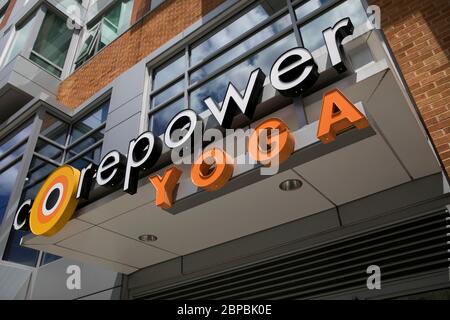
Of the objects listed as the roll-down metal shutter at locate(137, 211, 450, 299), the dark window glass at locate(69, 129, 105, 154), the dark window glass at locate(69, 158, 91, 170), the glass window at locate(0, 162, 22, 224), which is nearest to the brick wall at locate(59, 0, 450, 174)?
the roll-down metal shutter at locate(137, 211, 450, 299)

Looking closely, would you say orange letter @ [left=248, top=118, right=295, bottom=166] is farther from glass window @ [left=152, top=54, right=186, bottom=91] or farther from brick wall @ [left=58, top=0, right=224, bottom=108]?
brick wall @ [left=58, top=0, right=224, bottom=108]

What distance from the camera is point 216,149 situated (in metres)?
4.76

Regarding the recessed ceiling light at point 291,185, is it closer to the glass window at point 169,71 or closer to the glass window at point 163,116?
the glass window at point 163,116

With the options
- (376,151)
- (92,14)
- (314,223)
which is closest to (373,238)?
(314,223)

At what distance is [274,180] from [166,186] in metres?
1.37

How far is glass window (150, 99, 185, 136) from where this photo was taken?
27.1ft

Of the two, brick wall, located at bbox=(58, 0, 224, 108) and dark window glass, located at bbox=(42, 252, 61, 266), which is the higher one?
brick wall, located at bbox=(58, 0, 224, 108)

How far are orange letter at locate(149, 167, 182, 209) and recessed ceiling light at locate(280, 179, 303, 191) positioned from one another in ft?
4.49

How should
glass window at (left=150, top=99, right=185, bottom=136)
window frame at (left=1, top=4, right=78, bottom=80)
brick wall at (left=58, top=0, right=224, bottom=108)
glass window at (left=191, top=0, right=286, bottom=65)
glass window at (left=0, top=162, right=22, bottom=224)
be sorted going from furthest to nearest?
window frame at (left=1, top=4, right=78, bottom=80) < glass window at (left=0, top=162, right=22, bottom=224) < brick wall at (left=58, top=0, right=224, bottom=108) < glass window at (left=150, top=99, right=185, bottom=136) < glass window at (left=191, top=0, right=286, bottom=65)

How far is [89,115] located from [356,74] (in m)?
8.53

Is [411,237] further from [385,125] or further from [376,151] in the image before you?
[385,125]

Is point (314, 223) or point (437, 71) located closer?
point (437, 71)

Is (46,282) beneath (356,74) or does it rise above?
beneath
